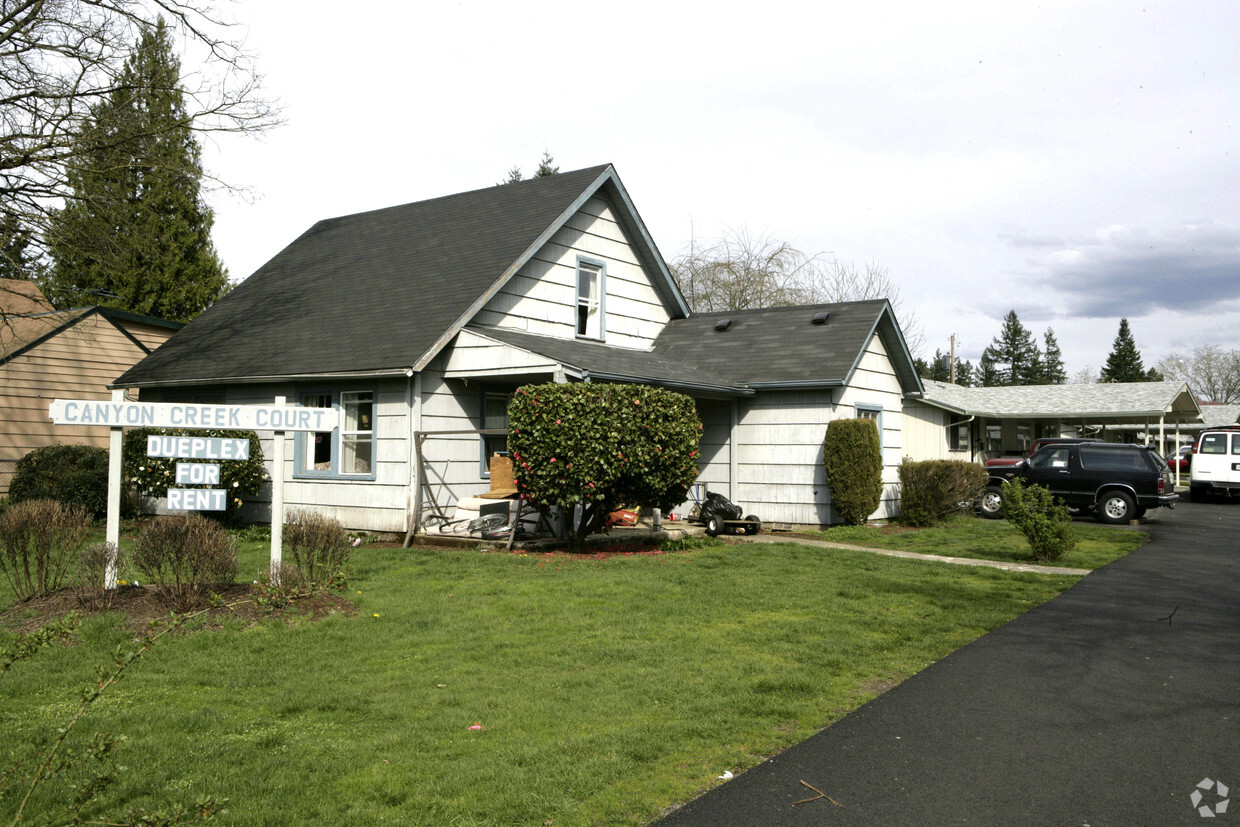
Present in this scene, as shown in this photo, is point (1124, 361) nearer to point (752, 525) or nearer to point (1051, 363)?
point (1051, 363)

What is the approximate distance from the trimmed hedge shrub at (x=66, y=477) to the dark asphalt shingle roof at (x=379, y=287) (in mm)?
1850

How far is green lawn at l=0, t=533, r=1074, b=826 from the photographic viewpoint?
4.70 m

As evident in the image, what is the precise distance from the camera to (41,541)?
8.74m

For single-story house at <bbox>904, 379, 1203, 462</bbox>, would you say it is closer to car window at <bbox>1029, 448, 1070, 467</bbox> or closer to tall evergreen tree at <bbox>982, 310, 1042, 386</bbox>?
car window at <bbox>1029, 448, 1070, 467</bbox>

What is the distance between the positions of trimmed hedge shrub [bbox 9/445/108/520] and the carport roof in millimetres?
25130

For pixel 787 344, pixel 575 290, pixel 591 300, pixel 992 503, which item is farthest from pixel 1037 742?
pixel 992 503

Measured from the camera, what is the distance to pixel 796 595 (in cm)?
1041

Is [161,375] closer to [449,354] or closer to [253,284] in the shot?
[253,284]

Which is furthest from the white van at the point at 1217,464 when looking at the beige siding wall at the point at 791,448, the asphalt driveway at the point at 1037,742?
the asphalt driveway at the point at 1037,742

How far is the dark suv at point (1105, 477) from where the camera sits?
20.0 metres


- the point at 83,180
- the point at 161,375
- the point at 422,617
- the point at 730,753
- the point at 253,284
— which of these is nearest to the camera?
the point at 730,753

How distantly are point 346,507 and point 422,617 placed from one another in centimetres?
775

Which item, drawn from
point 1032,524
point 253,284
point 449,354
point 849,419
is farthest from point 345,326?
point 1032,524

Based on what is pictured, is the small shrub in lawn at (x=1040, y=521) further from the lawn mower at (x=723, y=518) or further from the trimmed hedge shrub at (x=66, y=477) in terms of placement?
the trimmed hedge shrub at (x=66, y=477)
